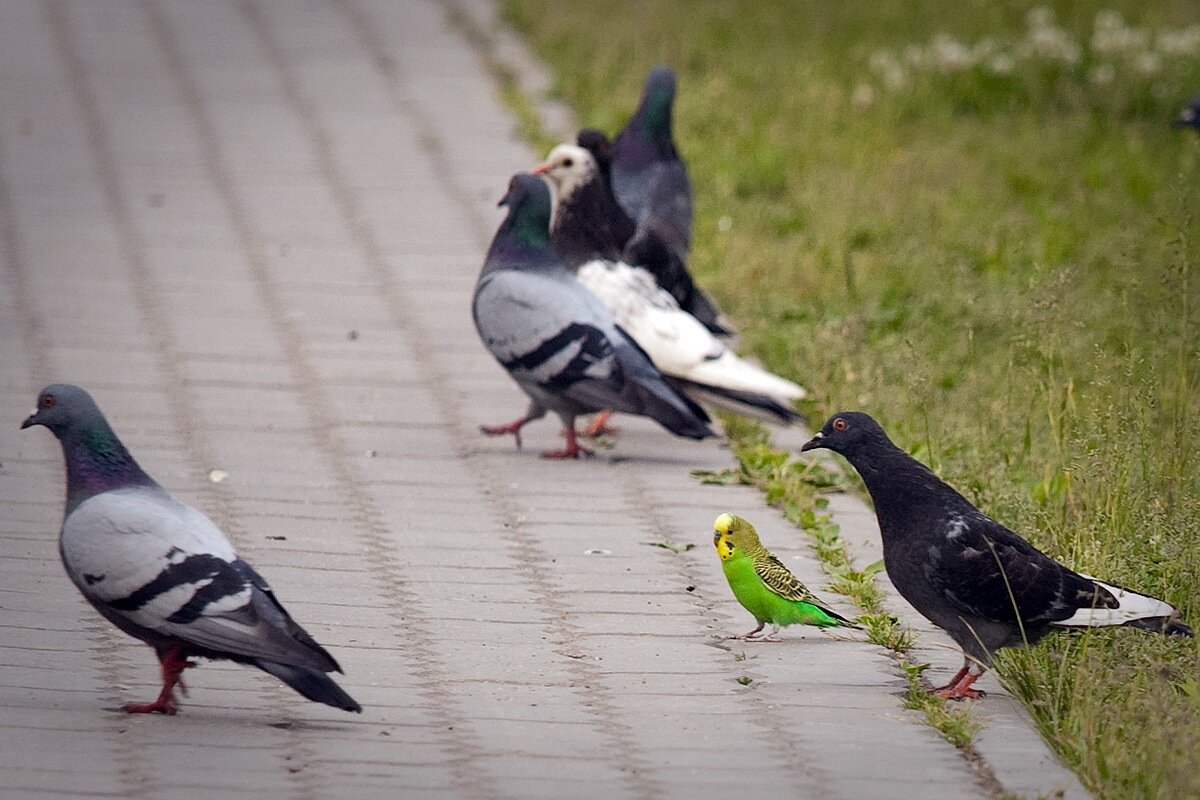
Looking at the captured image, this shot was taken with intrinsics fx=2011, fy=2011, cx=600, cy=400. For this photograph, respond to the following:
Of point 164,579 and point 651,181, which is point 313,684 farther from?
point 651,181

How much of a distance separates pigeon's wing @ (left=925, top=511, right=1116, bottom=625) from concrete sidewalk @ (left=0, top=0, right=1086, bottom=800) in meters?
0.26

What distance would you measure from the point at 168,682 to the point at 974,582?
6.07ft

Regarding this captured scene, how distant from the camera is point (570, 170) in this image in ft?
25.1

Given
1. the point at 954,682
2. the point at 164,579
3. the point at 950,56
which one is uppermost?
the point at 954,682

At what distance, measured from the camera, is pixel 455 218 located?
9852 millimetres

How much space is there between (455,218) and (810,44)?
402cm

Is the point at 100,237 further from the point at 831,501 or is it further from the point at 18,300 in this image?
the point at 831,501

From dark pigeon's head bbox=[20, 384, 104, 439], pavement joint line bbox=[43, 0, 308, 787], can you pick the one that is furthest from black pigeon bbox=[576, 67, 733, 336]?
dark pigeon's head bbox=[20, 384, 104, 439]

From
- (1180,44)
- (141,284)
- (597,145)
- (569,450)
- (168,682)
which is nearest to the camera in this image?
(168,682)

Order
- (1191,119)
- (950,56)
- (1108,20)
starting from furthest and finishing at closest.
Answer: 1. (1108,20)
2. (950,56)
3. (1191,119)

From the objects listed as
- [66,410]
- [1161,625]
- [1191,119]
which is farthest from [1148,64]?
[66,410]

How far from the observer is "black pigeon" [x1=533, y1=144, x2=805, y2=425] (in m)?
7.00

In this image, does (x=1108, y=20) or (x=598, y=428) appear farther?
(x=1108, y=20)

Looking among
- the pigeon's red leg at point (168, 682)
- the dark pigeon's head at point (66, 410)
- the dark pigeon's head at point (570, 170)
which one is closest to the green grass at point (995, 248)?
the dark pigeon's head at point (570, 170)
